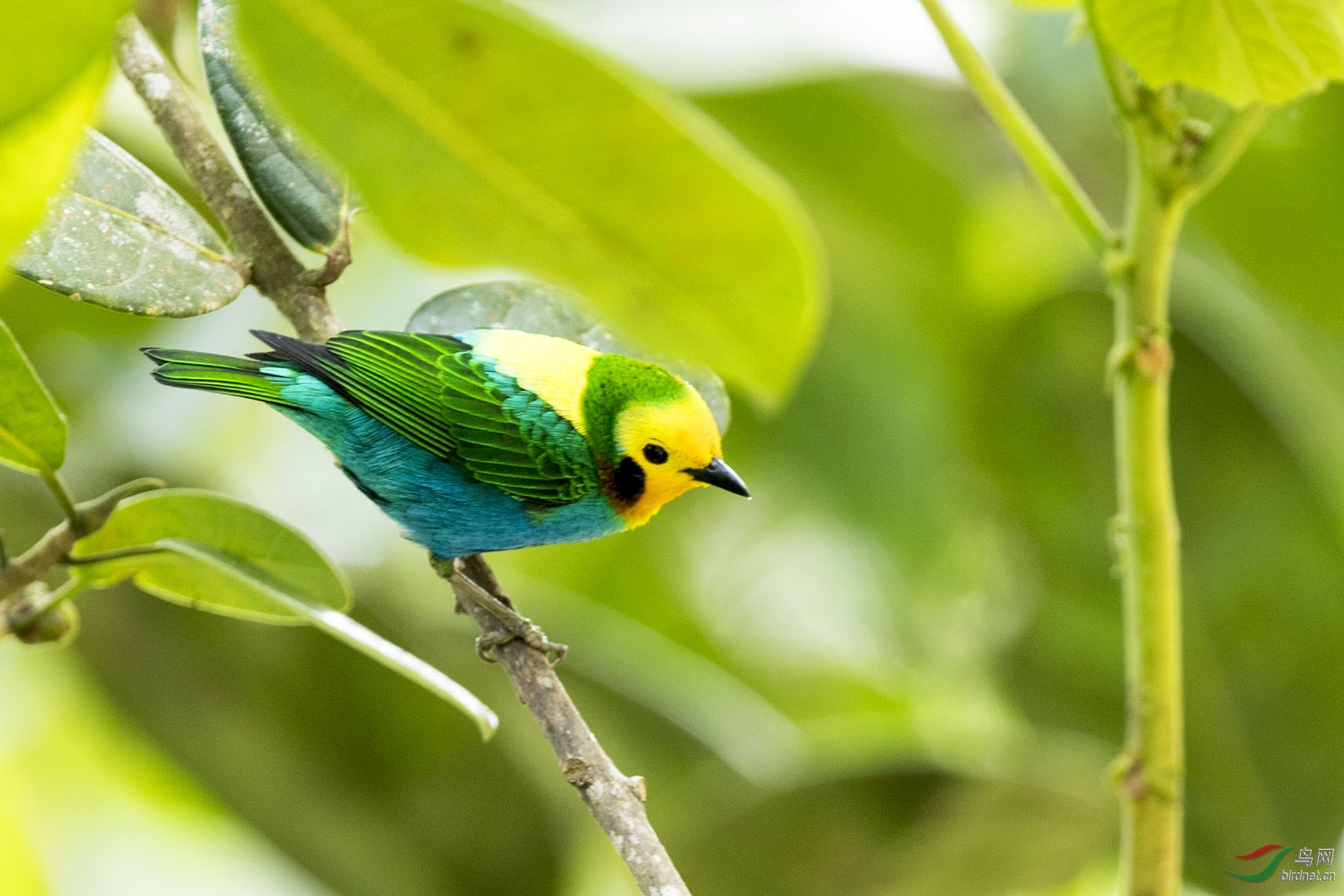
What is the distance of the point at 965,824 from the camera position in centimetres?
207

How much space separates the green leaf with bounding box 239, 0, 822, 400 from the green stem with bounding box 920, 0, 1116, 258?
0.30 metres

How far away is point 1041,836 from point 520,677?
128cm

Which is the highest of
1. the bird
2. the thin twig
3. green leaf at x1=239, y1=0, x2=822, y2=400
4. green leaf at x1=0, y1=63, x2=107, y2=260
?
green leaf at x1=239, y1=0, x2=822, y2=400

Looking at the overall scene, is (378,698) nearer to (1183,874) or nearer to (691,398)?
(691,398)

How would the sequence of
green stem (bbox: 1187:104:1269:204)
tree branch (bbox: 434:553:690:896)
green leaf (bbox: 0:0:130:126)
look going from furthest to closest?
green stem (bbox: 1187:104:1269:204)
tree branch (bbox: 434:553:690:896)
green leaf (bbox: 0:0:130:126)

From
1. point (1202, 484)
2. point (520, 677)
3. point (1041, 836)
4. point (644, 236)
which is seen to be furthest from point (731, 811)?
point (1202, 484)

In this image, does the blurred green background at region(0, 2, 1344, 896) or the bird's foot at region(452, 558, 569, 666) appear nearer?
the bird's foot at region(452, 558, 569, 666)

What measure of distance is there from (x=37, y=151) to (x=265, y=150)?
2.37ft

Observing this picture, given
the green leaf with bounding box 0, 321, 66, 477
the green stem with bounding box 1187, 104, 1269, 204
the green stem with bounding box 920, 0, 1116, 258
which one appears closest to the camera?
the green leaf with bounding box 0, 321, 66, 477

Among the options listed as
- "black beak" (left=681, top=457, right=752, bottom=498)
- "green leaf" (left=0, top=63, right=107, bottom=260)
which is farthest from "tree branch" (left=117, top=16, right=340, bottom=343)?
"green leaf" (left=0, top=63, right=107, bottom=260)

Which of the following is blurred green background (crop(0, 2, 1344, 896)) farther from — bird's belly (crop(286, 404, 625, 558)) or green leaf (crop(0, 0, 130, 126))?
green leaf (crop(0, 0, 130, 126))

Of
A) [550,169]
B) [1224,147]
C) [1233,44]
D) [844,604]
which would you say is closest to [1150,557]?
[1224,147]

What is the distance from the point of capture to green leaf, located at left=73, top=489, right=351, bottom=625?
1.27m

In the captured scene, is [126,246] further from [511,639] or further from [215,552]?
[511,639]
